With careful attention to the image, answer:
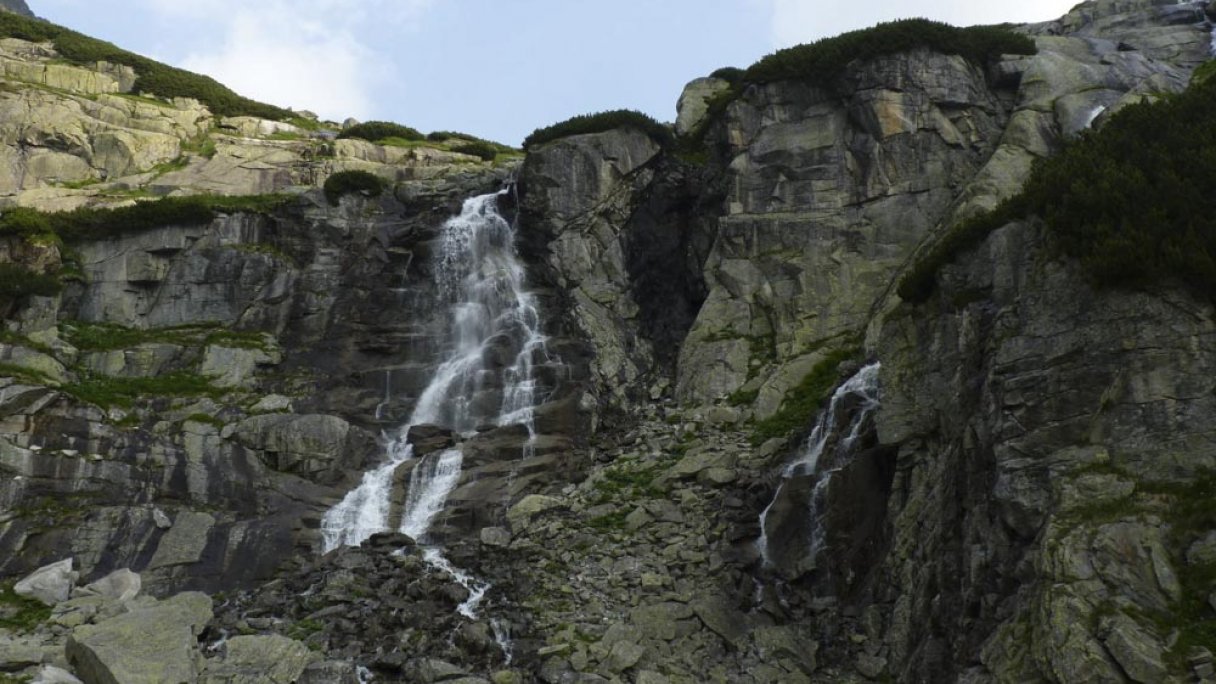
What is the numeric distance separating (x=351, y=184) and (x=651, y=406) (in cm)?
2235

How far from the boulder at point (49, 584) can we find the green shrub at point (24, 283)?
55.2 ft

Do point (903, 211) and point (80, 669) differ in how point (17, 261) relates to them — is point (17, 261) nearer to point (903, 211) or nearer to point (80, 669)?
point (80, 669)

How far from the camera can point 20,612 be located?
2470cm

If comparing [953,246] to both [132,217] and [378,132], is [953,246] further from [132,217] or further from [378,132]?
[378,132]

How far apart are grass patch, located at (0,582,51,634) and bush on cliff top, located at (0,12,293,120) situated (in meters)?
43.5

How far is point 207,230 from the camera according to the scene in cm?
4438

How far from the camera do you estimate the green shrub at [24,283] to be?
38.1 metres

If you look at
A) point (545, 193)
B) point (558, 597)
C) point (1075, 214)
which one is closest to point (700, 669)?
point (558, 597)

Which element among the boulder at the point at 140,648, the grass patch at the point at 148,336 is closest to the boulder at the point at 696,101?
the grass patch at the point at 148,336

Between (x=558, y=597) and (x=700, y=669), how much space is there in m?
5.12

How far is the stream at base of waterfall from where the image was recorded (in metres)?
31.3

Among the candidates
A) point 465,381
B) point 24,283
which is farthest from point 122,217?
point 465,381

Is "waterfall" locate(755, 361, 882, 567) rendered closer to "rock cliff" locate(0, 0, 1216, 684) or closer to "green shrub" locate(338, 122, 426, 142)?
"rock cliff" locate(0, 0, 1216, 684)

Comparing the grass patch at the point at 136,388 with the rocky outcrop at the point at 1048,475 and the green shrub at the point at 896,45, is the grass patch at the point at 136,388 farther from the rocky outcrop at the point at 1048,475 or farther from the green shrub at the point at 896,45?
the green shrub at the point at 896,45
